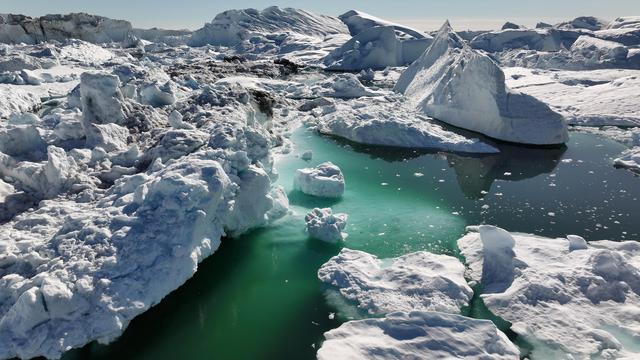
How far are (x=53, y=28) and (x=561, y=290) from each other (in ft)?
160

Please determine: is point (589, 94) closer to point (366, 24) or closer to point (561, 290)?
point (561, 290)

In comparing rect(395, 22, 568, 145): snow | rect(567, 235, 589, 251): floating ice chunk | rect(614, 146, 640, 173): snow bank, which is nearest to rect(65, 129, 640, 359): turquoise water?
rect(614, 146, 640, 173): snow bank

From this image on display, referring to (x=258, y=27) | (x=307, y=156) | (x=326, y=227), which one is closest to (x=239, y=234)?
(x=326, y=227)

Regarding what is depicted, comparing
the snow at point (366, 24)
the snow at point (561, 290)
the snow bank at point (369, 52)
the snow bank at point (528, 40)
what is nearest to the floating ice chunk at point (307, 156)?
the snow at point (561, 290)

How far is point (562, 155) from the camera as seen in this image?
Answer: 13.9 metres

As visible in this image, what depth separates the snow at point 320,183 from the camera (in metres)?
10.1

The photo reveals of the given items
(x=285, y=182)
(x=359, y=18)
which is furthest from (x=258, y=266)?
(x=359, y=18)

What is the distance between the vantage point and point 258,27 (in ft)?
172

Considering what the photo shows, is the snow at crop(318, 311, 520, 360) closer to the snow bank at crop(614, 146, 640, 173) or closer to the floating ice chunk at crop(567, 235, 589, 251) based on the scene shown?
the floating ice chunk at crop(567, 235, 589, 251)

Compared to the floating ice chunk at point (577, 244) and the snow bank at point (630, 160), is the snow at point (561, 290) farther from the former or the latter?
the snow bank at point (630, 160)

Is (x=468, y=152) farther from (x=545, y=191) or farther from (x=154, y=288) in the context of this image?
(x=154, y=288)

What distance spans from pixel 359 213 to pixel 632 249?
4938mm

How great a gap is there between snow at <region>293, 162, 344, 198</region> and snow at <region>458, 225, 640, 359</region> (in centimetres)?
344

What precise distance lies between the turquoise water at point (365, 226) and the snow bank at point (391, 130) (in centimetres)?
67
